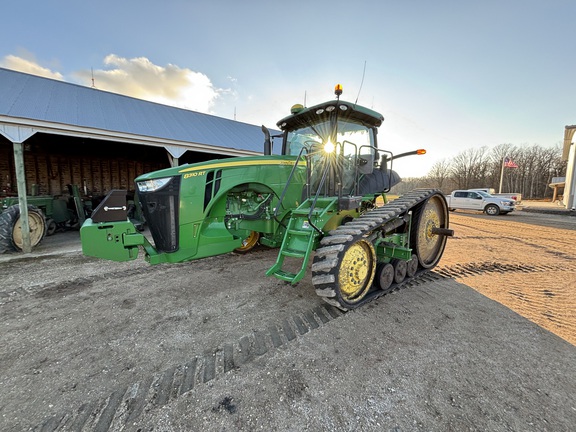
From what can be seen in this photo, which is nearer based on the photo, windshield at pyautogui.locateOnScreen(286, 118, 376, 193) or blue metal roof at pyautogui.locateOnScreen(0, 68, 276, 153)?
windshield at pyautogui.locateOnScreen(286, 118, 376, 193)

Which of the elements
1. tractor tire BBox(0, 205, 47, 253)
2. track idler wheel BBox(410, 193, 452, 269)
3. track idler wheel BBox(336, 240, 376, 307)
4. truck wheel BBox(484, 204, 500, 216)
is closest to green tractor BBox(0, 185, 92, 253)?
tractor tire BBox(0, 205, 47, 253)

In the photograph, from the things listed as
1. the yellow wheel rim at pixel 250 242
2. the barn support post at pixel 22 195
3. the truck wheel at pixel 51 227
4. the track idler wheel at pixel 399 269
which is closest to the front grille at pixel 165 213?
the yellow wheel rim at pixel 250 242

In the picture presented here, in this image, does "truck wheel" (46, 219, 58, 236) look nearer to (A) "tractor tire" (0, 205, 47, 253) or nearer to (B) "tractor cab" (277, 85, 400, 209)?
(A) "tractor tire" (0, 205, 47, 253)

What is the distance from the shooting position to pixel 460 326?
9.25 ft

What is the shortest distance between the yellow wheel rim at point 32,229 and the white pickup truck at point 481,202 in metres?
20.8

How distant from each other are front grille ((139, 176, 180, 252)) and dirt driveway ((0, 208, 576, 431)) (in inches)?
34.0

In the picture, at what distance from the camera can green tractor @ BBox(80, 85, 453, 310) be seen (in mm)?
2816

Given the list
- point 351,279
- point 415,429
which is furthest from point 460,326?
point 415,429

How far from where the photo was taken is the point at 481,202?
16547mm

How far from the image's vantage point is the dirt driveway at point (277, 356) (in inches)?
67.3

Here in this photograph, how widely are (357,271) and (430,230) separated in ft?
6.86

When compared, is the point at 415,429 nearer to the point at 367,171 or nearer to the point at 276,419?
the point at 276,419

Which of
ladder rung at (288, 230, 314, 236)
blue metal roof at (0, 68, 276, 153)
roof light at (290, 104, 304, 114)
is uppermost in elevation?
blue metal roof at (0, 68, 276, 153)

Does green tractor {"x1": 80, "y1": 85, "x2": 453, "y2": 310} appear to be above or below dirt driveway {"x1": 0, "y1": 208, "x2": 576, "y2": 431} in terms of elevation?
above
